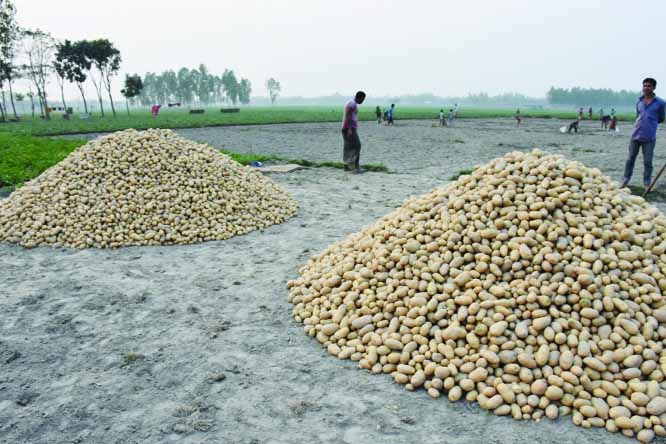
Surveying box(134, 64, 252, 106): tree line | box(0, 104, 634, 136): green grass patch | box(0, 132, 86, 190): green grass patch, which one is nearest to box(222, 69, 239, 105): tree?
box(134, 64, 252, 106): tree line

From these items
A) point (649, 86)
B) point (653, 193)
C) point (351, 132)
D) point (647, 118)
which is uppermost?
point (649, 86)

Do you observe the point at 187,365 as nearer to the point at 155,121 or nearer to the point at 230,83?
the point at 155,121

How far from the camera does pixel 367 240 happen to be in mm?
4566

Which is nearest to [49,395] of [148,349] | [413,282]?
[148,349]

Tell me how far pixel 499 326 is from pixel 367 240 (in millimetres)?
1657

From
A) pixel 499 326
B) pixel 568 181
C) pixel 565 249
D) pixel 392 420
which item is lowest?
pixel 392 420

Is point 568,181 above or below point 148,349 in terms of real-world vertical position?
above

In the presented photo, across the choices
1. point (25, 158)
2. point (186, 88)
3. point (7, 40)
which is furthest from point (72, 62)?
point (186, 88)

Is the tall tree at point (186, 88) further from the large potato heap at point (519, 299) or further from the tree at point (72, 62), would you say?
the large potato heap at point (519, 299)

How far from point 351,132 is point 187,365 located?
26.8 ft

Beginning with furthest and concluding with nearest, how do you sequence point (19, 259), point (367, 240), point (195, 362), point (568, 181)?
1. point (19, 259)
2. point (367, 240)
3. point (568, 181)
4. point (195, 362)

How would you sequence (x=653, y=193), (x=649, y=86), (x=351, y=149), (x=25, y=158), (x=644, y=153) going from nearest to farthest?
(x=649, y=86) < (x=644, y=153) < (x=653, y=193) < (x=351, y=149) < (x=25, y=158)

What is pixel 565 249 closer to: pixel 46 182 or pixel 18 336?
pixel 18 336

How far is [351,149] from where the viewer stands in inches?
452
